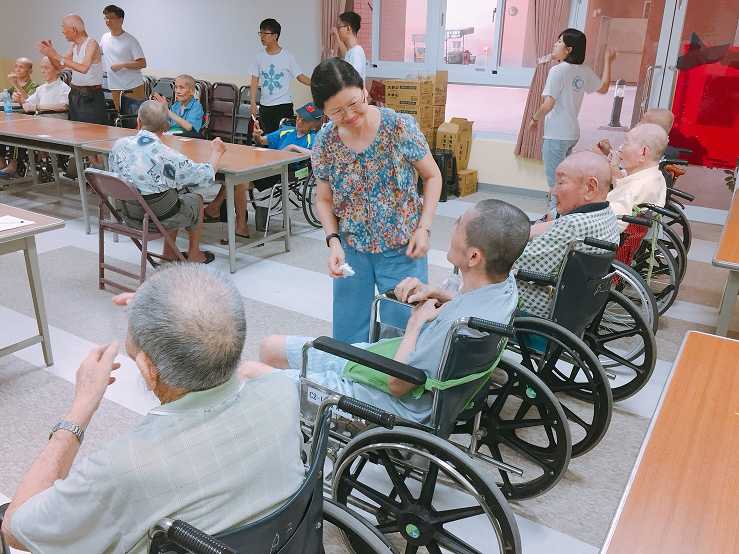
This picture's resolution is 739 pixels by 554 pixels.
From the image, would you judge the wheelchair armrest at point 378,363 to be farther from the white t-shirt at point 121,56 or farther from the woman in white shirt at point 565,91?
the white t-shirt at point 121,56

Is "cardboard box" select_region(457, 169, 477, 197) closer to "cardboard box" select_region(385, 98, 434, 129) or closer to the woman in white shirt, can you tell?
"cardboard box" select_region(385, 98, 434, 129)

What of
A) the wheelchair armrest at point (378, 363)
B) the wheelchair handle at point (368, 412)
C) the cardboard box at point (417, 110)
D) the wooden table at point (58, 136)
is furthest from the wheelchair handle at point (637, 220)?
the wooden table at point (58, 136)

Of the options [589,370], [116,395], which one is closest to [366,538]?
[589,370]

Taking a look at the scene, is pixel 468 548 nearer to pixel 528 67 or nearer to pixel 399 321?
pixel 399 321

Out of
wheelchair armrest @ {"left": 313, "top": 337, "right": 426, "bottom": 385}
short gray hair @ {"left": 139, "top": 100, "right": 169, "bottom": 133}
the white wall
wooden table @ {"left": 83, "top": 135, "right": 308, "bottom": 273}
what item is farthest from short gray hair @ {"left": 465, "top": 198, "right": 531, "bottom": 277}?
the white wall

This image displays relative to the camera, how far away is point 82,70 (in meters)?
5.67

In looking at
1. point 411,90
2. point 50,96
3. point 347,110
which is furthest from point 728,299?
point 50,96

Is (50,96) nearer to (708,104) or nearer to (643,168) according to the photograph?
(643,168)

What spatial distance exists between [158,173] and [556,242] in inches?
88.7

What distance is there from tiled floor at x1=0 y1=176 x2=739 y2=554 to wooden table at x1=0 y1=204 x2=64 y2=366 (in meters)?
0.15

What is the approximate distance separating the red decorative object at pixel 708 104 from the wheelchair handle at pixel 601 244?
10.9ft

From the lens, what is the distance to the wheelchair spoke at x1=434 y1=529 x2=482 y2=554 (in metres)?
1.55

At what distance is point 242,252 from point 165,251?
550mm

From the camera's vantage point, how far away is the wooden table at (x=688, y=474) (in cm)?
95
